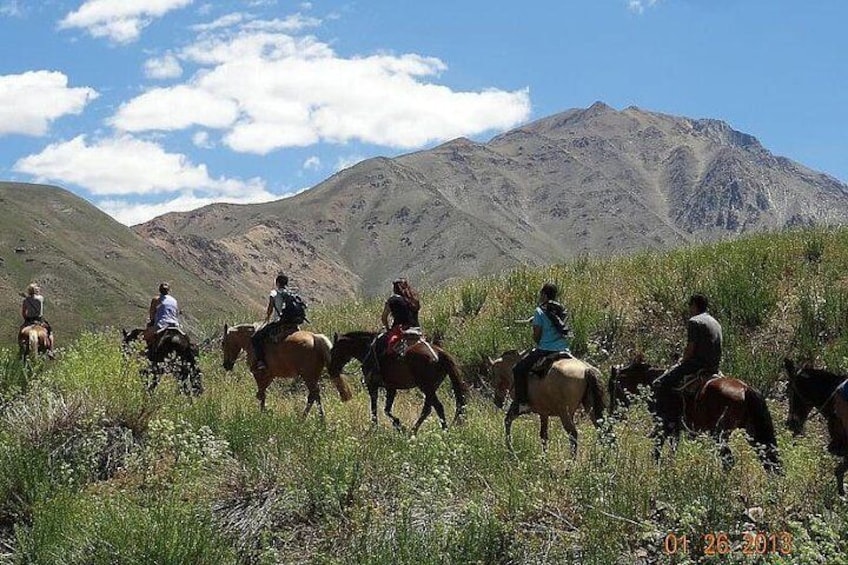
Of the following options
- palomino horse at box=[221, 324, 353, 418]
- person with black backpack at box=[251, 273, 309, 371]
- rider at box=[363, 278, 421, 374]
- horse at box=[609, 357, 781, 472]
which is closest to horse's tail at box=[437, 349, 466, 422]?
rider at box=[363, 278, 421, 374]

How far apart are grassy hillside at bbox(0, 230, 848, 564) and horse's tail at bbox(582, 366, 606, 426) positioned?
553 mm

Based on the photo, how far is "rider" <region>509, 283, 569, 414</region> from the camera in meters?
11.3

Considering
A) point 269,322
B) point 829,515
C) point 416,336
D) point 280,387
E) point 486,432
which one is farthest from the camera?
point 280,387

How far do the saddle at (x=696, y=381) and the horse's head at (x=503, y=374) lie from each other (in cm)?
475

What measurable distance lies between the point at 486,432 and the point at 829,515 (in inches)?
189

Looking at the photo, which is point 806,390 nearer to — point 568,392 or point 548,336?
point 568,392

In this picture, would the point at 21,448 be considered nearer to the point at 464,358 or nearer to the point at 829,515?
the point at 829,515

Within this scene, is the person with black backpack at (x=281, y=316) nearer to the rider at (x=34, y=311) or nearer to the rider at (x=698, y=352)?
the rider at (x=698, y=352)

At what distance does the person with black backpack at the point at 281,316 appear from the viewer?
14.9 metres

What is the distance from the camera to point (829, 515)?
6.76m

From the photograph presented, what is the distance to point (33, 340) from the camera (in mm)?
20016

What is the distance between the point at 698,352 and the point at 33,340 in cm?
1611

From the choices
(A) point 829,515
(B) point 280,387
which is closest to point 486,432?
(A) point 829,515

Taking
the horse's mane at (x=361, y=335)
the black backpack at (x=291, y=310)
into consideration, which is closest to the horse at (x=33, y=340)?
the black backpack at (x=291, y=310)
